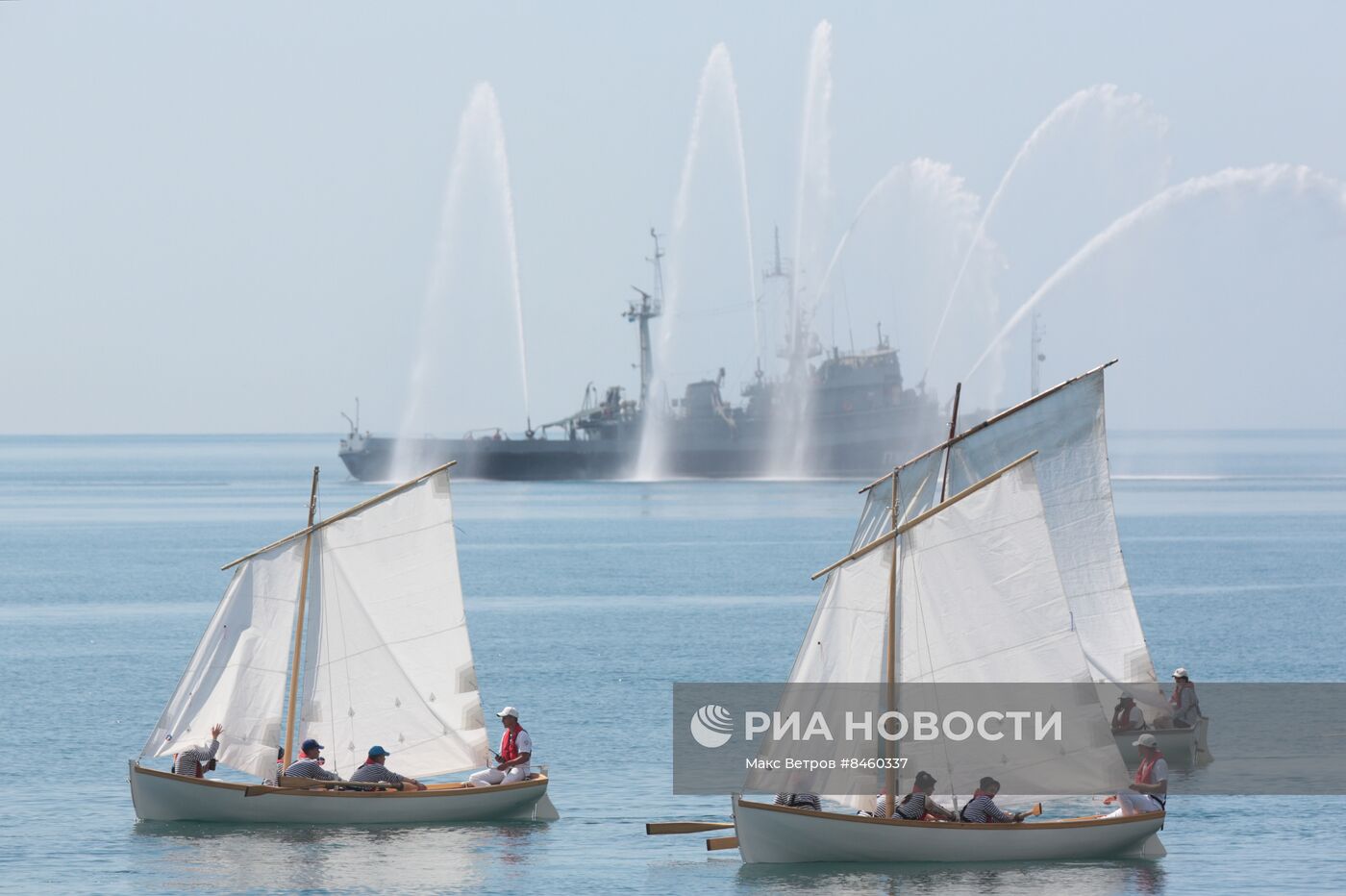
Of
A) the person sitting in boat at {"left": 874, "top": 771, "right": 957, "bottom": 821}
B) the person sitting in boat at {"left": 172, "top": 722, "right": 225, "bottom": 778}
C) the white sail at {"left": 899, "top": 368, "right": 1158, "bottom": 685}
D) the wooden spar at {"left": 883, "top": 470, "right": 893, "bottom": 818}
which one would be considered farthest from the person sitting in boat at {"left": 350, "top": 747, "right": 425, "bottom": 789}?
the white sail at {"left": 899, "top": 368, "right": 1158, "bottom": 685}

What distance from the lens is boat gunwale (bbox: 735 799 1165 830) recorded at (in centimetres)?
2566

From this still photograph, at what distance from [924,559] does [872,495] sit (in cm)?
409

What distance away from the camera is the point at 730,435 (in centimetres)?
15900

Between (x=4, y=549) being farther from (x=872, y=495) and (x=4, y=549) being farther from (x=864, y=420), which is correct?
(x=872, y=495)

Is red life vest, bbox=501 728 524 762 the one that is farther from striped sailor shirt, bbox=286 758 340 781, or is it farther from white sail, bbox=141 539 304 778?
white sail, bbox=141 539 304 778

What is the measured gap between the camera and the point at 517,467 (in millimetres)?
166750

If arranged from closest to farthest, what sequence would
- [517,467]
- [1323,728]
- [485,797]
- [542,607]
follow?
[485,797], [1323,728], [542,607], [517,467]

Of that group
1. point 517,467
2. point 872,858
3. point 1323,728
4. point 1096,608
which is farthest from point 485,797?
point 517,467

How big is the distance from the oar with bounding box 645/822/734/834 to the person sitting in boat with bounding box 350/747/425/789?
427cm

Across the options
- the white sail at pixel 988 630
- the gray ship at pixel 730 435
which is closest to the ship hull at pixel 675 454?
the gray ship at pixel 730 435

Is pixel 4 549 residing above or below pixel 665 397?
below

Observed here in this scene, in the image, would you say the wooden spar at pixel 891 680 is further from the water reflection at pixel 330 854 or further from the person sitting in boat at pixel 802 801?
the water reflection at pixel 330 854

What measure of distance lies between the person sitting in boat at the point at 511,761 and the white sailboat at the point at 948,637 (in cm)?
528

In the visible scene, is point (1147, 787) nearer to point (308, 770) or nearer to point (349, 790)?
point (349, 790)
